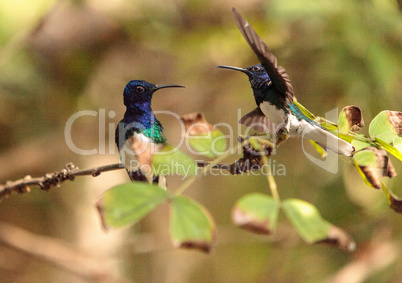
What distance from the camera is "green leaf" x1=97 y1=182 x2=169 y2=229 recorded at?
1.46 feet

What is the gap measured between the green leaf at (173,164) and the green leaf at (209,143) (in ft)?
0.20

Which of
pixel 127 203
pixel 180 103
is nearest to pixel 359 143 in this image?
pixel 127 203

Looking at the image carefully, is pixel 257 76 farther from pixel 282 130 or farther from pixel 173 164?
pixel 173 164

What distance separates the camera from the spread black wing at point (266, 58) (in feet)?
1.80

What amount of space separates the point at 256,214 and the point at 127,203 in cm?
14

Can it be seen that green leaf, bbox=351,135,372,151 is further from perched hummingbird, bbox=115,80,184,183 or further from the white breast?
perched hummingbird, bbox=115,80,184,183

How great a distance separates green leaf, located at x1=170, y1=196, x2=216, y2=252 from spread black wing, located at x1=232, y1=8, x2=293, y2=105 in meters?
0.24

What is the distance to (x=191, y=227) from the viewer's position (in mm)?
435

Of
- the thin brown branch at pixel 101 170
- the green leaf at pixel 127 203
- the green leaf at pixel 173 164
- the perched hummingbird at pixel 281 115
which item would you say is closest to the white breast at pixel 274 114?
the perched hummingbird at pixel 281 115

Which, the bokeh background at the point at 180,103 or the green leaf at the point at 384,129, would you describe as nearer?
the green leaf at the point at 384,129

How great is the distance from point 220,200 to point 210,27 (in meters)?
1.26

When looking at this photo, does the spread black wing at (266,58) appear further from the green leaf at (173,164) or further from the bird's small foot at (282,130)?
the green leaf at (173,164)

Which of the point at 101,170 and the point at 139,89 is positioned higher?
the point at 139,89

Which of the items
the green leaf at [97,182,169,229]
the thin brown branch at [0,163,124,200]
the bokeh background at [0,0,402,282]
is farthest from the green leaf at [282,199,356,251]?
the bokeh background at [0,0,402,282]
